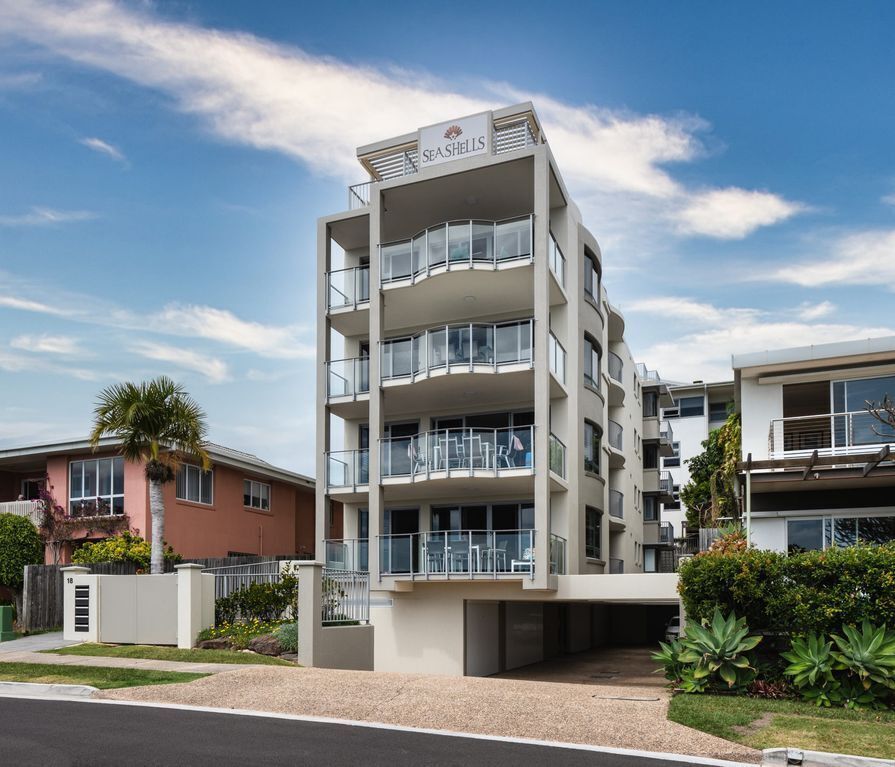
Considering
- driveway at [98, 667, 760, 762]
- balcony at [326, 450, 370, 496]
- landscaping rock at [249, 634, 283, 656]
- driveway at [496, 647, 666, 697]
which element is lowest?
driveway at [496, 647, 666, 697]

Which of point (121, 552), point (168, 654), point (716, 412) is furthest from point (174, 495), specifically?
point (716, 412)

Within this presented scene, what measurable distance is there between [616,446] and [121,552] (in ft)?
63.3

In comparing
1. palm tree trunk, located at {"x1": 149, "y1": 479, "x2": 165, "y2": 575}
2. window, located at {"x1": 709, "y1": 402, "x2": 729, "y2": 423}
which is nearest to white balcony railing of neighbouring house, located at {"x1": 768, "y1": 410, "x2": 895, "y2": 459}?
palm tree trunk, located at {"x1": 149, "y1": 479, "x2": 165, "y2": 575}

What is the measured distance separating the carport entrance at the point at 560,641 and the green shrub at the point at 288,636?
6.07 meters

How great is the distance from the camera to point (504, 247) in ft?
90.4

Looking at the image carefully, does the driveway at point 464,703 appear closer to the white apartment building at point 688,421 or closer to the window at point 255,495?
the window at point 255,495

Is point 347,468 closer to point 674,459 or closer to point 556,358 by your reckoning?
point 556,358

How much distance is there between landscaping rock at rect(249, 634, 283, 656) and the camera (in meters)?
21.9

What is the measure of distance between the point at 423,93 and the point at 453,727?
13.1 m

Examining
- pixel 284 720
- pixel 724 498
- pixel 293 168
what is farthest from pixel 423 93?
pixel 724 498

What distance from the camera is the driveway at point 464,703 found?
1256 centimetres

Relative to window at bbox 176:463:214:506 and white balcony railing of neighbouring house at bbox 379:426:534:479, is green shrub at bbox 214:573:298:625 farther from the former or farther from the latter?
window at bbox 176:463:214:506

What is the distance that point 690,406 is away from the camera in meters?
65.0

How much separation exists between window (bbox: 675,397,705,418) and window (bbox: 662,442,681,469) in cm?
208
